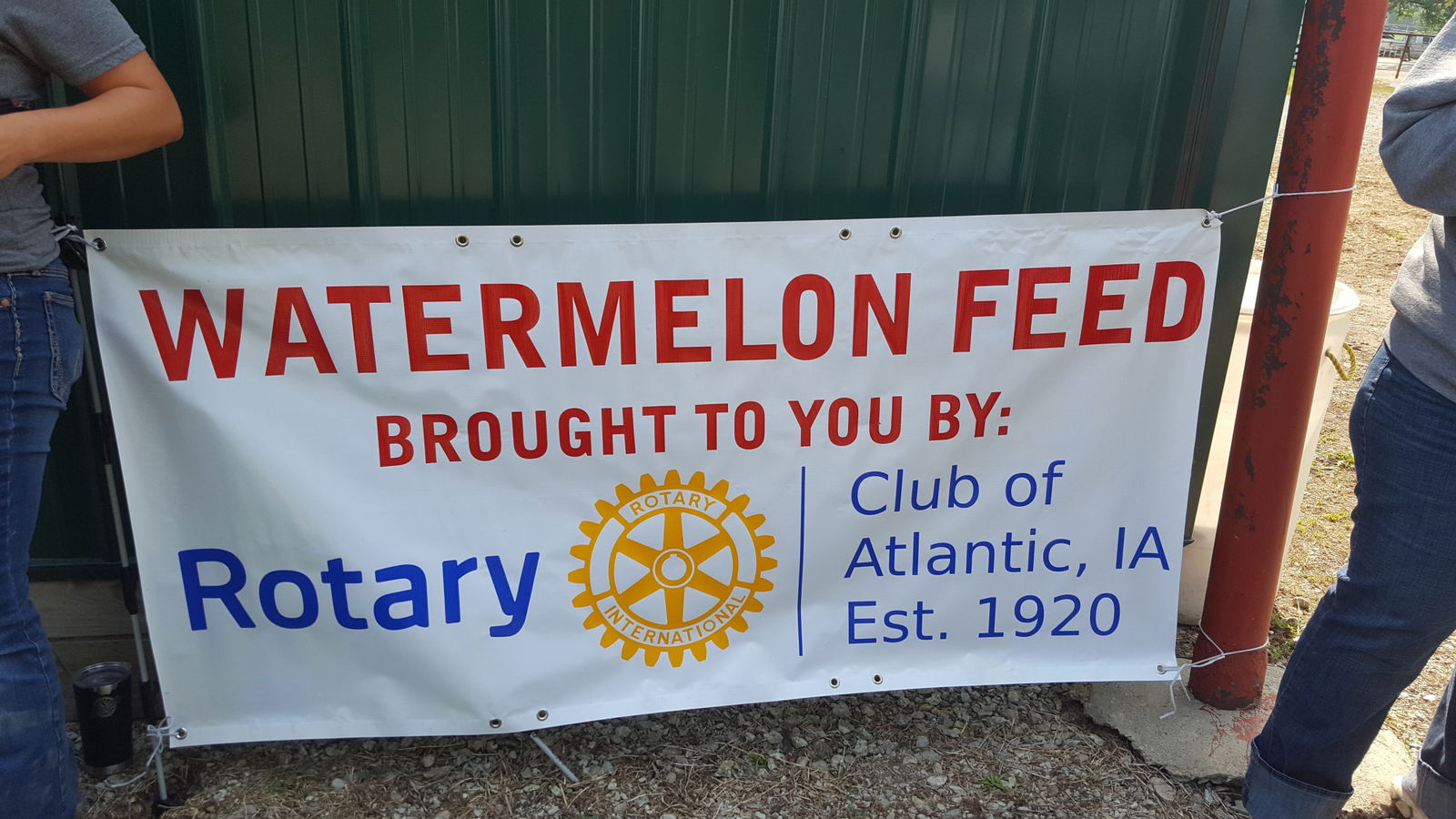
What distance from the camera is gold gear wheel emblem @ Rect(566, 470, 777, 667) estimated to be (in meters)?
2.29

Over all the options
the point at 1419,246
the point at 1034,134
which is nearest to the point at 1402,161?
the point at 1419,246

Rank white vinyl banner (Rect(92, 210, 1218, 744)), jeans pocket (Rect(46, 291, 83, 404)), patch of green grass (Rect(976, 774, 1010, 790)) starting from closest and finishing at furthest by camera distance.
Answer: jeans pocket (Rect(46, 291, 83, 404)) < white vinyl banner (Rect(92, 210, 1218, 744)) < patch of green grass (Rect(976, 774, 1010, 790))

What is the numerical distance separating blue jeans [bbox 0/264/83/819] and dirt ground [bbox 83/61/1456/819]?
461mm

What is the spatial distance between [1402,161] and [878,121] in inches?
39.1

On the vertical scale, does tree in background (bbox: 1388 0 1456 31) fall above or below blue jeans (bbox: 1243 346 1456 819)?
above

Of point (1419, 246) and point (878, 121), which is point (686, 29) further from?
point (1419, 246)

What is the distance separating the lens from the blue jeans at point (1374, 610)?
74.2 inches

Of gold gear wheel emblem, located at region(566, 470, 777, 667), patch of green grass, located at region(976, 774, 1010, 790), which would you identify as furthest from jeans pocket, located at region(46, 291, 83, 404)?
patch of green grass, located at region(976, 774, 1010, 790)

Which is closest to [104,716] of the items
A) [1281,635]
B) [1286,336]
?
[1286,336]

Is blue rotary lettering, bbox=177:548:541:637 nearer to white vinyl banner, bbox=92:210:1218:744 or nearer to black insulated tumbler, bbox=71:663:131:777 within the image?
white vinyl banner, bbox=92:210:1218:744

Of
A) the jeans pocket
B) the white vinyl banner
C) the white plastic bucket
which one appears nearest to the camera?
the jeans pocket

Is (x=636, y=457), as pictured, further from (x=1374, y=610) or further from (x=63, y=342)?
(x=1374, y=610)

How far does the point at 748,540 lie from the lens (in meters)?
2.34

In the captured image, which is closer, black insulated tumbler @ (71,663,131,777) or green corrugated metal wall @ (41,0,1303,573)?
green corrugated metal wall @ (41,0,1303,573)
